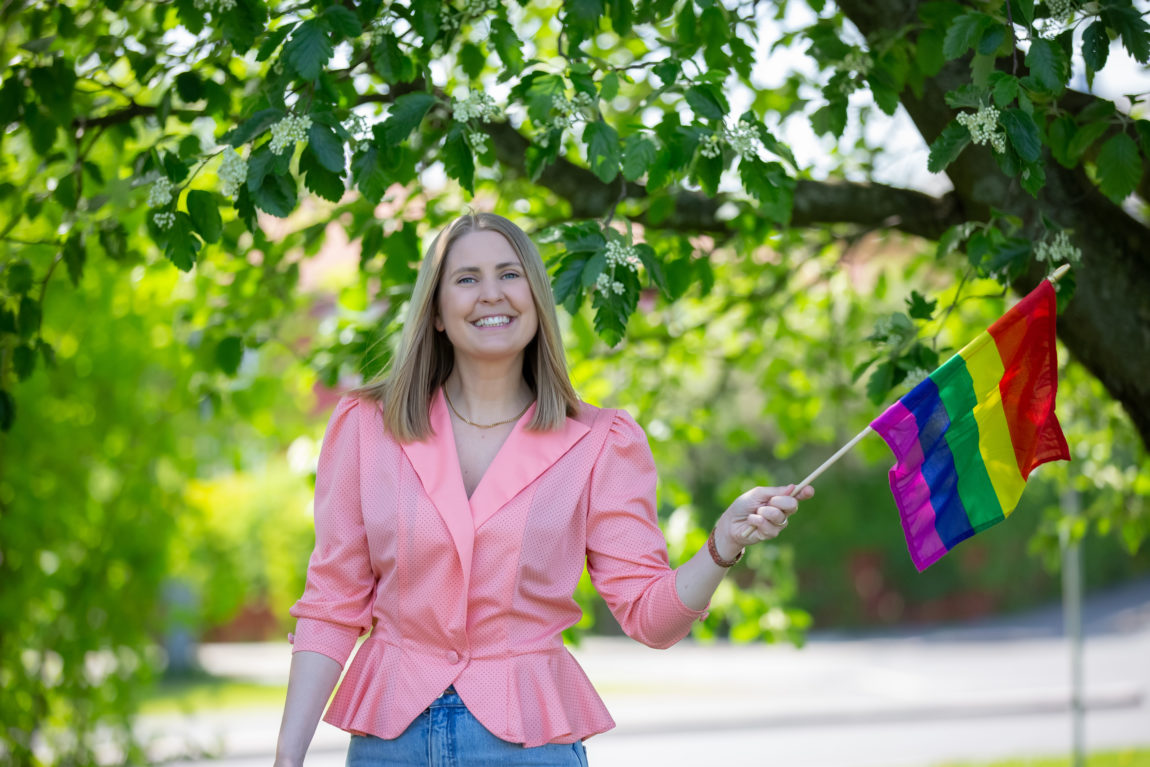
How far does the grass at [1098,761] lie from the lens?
835 centimetres

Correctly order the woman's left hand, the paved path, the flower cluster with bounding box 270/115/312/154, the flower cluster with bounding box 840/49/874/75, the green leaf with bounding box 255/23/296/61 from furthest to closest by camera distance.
Answer: 1. the paved path
2. the flower cluster with bounding box 840/49/874/75
3. the green leaf with bounding box 255/23/296/61
4. the flower cluster with bounding box 270/115/312/154
5. the woman's left hand

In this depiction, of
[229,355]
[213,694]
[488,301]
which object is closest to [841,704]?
[213,694]

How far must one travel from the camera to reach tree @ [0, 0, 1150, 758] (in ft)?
8.07

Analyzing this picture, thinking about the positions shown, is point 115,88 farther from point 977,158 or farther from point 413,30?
point 977,158

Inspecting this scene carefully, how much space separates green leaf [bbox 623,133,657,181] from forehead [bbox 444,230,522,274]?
1.02 feet

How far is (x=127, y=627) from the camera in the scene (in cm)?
624

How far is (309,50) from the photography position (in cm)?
238

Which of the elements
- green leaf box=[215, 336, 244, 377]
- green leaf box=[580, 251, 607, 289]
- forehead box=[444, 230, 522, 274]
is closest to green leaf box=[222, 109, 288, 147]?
forehead box=[444, 230, 522, 274]

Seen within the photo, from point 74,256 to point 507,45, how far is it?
48.8 inches

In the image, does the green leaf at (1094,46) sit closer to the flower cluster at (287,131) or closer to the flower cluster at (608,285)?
the flower cluster at (608,285)

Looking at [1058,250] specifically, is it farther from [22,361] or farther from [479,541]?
[22,361]

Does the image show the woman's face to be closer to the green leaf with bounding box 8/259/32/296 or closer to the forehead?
the forehead

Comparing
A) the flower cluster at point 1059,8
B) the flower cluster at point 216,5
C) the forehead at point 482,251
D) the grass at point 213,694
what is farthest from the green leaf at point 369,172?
the grass at point 213,694

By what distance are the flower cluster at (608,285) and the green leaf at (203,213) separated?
0.82 meters
